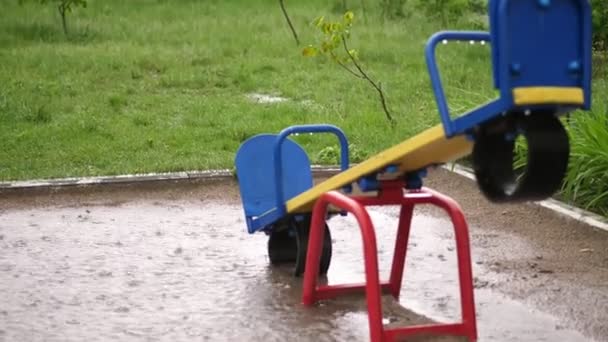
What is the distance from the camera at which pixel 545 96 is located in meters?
4.36

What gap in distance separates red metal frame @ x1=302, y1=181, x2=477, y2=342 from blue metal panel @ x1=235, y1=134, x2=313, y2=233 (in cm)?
111

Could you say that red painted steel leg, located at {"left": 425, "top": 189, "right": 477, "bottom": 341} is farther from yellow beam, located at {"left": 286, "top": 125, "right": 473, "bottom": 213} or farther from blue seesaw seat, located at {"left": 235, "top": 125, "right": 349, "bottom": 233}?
blue seesaw seat, located at {"left": 235, "top": 125, "right": 349, "bottom": 233}

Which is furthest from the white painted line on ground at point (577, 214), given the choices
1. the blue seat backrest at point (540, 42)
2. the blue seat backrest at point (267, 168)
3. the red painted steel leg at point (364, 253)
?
the blue seat backrest at point (540, 42)

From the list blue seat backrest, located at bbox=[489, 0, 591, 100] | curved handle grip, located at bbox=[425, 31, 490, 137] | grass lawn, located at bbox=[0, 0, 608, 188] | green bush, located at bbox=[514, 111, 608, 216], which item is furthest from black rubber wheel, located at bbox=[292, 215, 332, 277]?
grass lawn, located at bbox=[0, 0, 608, 188]

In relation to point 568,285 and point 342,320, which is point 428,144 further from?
point 568,285

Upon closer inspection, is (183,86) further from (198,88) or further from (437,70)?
(437,70)

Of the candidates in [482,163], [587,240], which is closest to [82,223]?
A: [587,240]

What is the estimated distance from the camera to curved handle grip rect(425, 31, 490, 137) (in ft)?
15.1

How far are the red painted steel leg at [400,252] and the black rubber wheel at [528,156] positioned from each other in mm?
1322

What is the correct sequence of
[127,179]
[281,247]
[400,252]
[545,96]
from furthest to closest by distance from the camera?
[127,179] → [281,247] → [400,252] → [545,96]

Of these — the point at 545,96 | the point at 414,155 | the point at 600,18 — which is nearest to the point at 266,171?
the point at 414,155

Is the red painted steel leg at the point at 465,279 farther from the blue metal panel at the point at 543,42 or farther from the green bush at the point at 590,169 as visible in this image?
the green bush at the point at 590,169

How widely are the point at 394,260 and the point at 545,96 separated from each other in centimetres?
205

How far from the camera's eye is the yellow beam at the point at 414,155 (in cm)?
484
